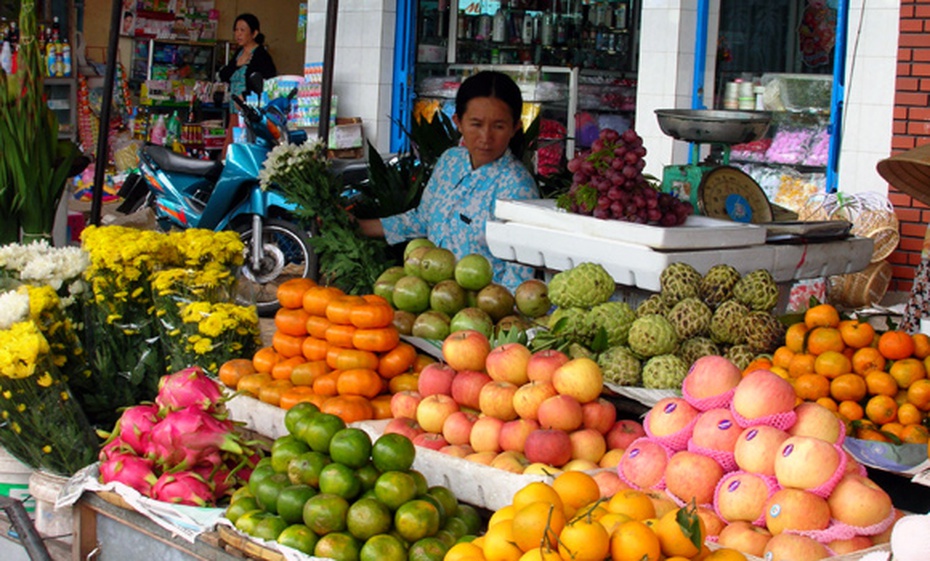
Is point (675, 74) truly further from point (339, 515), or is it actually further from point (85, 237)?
point (339, 515)

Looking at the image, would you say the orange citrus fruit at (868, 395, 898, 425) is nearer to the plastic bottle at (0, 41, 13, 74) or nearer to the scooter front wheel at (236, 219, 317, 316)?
the scooter front wheel at (236, 219, 317, 316)

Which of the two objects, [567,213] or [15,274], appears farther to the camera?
[567,213]

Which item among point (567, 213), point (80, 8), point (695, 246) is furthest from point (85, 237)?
point (80, 8)

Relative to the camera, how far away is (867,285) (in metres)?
7.13

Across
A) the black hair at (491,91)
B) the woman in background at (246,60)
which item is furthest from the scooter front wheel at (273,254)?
the woman in background at (246,60)

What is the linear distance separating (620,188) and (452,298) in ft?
2.57

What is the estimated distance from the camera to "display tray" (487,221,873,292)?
394cm

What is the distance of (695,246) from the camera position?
401cm

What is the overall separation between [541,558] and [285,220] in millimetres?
5674

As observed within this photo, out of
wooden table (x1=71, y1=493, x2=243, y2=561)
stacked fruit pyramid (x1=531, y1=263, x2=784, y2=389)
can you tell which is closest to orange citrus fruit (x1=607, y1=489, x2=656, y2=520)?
wooden table (x1=71, y1=493, x2=243, y2=561)

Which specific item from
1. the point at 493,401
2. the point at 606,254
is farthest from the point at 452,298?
the point at 493,401

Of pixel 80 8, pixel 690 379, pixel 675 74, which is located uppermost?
pixel 80 8

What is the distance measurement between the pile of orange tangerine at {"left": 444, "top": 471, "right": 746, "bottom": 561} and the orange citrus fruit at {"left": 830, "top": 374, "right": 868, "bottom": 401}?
1112 millimetres

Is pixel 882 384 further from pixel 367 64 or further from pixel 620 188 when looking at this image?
pixel 367 64
